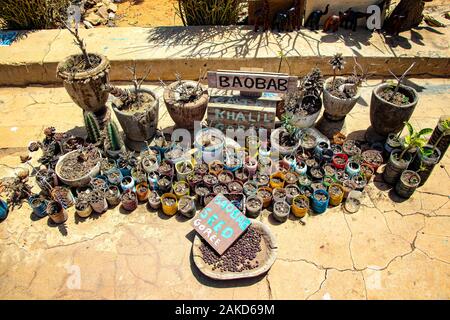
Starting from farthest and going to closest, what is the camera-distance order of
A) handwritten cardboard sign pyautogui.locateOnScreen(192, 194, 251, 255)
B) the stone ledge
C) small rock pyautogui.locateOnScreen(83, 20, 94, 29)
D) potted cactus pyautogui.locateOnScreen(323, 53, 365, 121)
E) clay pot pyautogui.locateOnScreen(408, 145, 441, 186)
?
1. small rock pyautogui.locateOnScreen(83, 20, 94, 29)
2. the stone ledge
3. potted cactus pyautogui.locateOnScreen(323, 53, 365, 121)
4. clay pot pyautogui.locateOnScreen(408, 145, 441, 186)
5. handwritten cardboard sign pyautogui.locateOnScreen(192, 194, 251, 255)

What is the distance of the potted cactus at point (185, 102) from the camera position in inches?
188

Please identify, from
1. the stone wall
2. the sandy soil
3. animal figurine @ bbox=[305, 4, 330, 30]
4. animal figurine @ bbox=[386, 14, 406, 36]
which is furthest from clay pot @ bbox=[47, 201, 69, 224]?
animal figurine @ bbox=[386, 14, 406, 36]

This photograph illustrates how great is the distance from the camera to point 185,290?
3.70m

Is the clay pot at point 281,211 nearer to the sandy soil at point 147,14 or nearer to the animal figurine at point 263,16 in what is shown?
the animal figurine at point 263,16

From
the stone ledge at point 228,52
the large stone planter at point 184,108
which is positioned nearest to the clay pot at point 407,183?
the stone ledge at point 228,52

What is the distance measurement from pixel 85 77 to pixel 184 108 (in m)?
1.42

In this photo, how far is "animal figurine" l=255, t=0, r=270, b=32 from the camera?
6.37 metres

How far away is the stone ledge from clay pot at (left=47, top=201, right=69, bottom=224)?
309cm

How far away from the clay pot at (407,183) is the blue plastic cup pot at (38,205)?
467 centimetres

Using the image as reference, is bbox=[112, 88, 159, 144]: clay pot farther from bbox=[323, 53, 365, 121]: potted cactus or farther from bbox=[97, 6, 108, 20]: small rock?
bbox=[97, 6, 108, 20]: small rock

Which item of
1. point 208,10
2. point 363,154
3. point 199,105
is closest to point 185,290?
point 199,105
